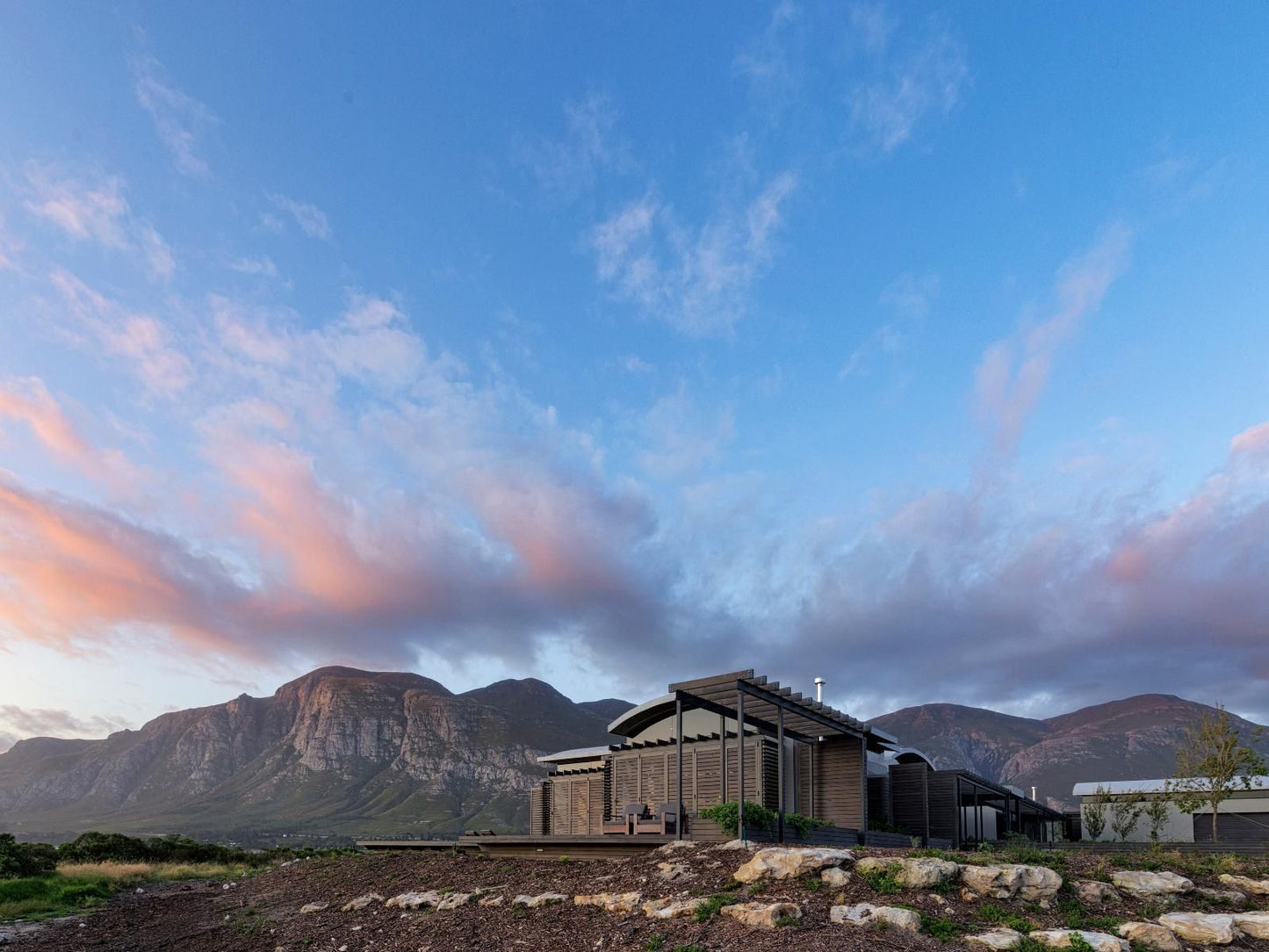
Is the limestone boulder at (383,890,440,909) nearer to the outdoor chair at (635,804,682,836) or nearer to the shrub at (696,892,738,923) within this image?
the outdoor chair at (635,804,682,836)

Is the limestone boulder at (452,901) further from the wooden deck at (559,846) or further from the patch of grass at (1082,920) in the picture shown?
the patch of grass at (1082,920)

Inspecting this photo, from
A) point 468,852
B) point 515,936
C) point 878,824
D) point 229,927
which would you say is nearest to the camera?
point 515,936

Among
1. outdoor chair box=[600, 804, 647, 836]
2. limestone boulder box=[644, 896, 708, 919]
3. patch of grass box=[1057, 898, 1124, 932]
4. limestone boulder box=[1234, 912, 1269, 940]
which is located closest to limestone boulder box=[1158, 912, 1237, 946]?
limestone boulder box=[1234, 912, 1269, 940]

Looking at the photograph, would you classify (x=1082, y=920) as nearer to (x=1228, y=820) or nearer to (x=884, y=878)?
(x=884, y=878)

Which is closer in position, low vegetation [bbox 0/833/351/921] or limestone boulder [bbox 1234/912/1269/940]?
limestone boulder [bbox 1234/912/1269/940]

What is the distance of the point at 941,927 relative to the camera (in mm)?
10500

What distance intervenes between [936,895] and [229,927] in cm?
1433

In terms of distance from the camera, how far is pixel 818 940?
10148mm

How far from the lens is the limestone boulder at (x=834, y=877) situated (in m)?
12.1

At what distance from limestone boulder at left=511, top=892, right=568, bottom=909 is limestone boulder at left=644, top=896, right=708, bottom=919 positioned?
6.82 feet

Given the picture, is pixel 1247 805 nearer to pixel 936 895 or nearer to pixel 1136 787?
pixel 1136 787

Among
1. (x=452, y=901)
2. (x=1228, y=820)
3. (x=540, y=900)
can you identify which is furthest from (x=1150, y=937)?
(x=1228, y=820)

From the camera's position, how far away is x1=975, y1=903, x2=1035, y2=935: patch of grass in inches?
416

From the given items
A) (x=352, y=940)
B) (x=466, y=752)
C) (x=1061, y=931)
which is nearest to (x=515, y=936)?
(x=352, y=940)
